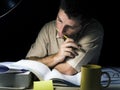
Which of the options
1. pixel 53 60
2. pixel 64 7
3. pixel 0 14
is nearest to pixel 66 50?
pixel 53 60

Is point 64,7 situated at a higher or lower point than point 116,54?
higher

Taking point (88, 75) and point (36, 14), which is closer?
point (88, 75)

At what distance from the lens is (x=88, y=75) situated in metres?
0.89

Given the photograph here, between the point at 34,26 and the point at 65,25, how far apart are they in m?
0.13

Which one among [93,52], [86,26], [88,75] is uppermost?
[86,26]

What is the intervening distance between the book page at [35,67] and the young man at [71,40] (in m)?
0.04

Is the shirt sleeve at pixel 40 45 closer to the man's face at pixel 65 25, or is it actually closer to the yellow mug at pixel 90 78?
the man's face at pixel 65 25

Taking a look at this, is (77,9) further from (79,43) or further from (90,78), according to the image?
(90,78)

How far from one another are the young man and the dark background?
0.09 ft

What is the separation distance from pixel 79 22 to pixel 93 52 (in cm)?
13

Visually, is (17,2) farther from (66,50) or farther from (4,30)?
(66,50)

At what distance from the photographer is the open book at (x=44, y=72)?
1001 mm

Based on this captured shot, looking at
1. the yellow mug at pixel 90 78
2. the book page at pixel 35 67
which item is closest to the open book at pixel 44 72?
the book page at pixel 35 67

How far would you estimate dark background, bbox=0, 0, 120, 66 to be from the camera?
3.51 feet
